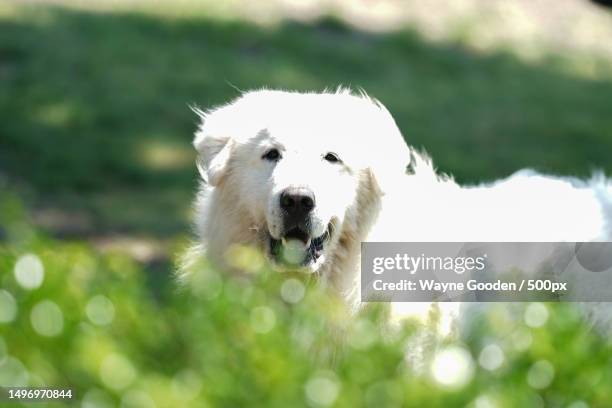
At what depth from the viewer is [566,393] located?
3006 mm

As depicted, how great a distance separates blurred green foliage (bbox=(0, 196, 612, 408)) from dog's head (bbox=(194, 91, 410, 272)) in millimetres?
1571

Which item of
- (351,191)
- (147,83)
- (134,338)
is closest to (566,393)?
(134,338)

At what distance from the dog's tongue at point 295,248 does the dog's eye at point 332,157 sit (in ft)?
1.33

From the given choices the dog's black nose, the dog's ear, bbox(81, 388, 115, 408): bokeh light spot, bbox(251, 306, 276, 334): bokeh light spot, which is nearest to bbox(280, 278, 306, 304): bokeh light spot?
bbox(251, 306, 276, 334): bokeh light spot

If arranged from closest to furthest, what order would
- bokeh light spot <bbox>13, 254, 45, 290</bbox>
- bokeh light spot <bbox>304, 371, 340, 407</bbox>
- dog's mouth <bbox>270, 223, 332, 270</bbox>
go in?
bokeh light spot <bbox>304, 371, 340, 407</bbox> < bokeh light spot <bbox>13, 254, 45, 290</bbox> < dog's mouth <bbox>270, 223, 332, 270</bbox>

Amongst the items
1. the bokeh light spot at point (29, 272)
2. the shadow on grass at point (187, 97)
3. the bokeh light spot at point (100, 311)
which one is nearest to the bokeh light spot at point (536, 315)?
the bokeh light spot at point (100, 311)

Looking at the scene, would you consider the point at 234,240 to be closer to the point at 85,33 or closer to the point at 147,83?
the point at 147,83

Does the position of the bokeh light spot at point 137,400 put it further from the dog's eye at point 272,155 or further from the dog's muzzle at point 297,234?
the dog's eye at point 272,155

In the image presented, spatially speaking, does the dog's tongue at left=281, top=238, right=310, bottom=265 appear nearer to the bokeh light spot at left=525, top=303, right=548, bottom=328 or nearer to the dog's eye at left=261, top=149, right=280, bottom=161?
the dog's eye at left=261, top=149, right=280, bottom=161

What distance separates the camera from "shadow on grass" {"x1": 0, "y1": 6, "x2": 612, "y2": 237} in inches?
472

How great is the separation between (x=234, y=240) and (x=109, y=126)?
26.3 feet

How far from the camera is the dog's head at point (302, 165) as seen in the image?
198 inches

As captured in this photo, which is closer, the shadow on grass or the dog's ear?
the dog's ear
